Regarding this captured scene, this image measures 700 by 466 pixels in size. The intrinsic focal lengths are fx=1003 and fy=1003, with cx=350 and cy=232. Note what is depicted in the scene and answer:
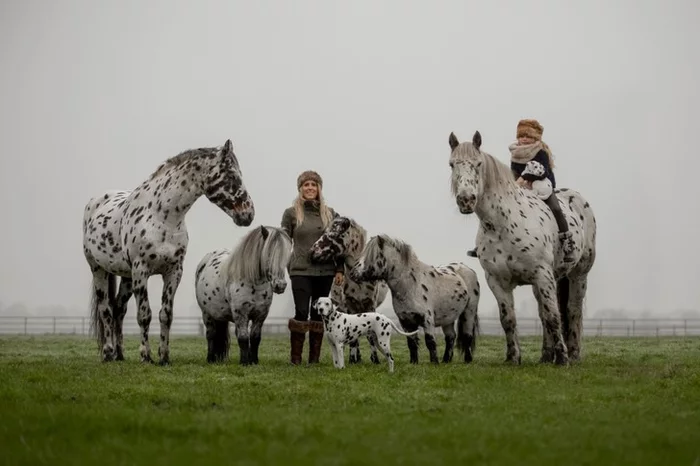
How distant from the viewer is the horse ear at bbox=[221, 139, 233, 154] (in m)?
15.0

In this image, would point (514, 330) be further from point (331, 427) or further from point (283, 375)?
point (331, 427)

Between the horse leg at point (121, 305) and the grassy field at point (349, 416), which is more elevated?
the horse leg at point (121, 305)

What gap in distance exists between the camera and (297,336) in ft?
48.6

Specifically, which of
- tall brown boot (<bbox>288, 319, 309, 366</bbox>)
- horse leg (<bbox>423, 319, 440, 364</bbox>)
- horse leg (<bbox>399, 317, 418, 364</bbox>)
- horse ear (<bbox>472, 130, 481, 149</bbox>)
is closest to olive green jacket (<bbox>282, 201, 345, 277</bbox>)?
tall brown boot (<bbox>288, 319, 309, 366</bbox>)

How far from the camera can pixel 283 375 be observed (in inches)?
499

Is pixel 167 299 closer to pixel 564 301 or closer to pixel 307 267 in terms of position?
pixel 307 267

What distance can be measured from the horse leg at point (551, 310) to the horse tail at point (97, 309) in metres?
6.99

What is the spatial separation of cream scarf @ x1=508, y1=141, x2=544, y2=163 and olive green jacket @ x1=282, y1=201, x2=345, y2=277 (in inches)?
129

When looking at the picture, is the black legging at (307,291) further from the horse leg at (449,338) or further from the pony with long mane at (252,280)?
the horse leg at (449,338)

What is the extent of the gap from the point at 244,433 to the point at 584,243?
9735 mm

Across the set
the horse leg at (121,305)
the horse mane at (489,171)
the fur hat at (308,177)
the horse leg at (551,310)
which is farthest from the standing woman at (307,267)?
the horse leg at (121,305)

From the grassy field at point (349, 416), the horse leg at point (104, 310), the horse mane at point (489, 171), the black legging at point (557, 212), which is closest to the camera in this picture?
the grassy field at point (349, 416)

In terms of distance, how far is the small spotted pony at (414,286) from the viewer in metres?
14.8

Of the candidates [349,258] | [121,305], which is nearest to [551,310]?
[349,258]
